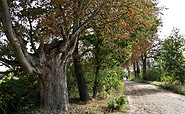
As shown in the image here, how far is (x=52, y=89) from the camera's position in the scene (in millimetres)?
5590

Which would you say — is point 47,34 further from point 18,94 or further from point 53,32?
point 18,94

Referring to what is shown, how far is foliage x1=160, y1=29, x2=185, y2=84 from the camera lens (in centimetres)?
1155

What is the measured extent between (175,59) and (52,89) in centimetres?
1103

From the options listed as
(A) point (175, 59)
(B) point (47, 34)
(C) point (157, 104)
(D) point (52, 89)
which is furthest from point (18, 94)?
(A) point (175, 59)

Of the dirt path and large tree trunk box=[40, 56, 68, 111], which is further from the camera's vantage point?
the dirt path

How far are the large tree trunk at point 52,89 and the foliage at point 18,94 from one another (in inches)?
23.4

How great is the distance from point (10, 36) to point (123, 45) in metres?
5.86

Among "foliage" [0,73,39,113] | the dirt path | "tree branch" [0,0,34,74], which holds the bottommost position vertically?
the dirt path

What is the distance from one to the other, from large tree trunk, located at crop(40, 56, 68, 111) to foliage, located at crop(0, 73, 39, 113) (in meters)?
0.59

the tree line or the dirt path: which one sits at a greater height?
the tree line

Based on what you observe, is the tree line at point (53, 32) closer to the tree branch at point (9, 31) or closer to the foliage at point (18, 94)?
the tree branch at point (9, 31)

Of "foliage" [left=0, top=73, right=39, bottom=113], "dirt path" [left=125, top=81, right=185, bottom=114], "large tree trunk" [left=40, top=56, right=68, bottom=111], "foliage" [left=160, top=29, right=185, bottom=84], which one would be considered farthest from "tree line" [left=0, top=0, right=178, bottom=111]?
"foliage" [left=160, top=29, right=185, bottom=84]

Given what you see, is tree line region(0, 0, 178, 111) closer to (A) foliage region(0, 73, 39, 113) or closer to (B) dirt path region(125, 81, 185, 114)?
(A) foliage region(0, 73, 39, 113)

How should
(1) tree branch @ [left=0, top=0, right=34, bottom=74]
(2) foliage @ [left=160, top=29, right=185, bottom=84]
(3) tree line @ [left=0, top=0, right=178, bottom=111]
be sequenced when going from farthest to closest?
(2) foliage @ [left=160, top=29, right=185, bottom=84] < (3) tree line @ [left=0, top=0, right=178, bottom=111] < (1) tree branch @ [left=0, top=0, right=34, bottom=74]
